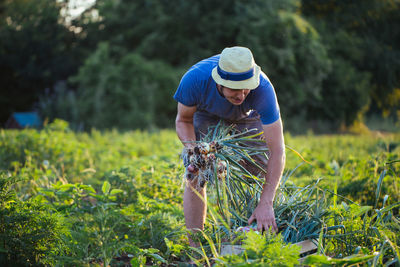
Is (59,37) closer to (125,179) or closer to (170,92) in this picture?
(170,92)

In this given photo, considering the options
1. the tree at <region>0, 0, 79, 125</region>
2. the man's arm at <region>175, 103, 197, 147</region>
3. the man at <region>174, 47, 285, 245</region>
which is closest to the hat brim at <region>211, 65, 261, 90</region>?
the man at <region>174, 47, 285, 245</region>

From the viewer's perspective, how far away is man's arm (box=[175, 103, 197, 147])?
9.76 feet

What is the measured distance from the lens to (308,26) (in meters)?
15.5

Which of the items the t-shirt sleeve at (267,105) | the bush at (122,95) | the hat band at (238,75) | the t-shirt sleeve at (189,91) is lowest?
the bush at (122,95)

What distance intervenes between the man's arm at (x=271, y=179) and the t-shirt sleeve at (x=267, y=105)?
0.04m

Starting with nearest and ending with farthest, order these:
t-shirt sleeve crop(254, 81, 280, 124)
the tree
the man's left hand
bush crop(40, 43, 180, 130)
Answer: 1. the man's left hand
2. t-shirt sleeve crop(254, 81, 280, 124)
3. bush crop(40, 43, 180, 130)
4. the tree

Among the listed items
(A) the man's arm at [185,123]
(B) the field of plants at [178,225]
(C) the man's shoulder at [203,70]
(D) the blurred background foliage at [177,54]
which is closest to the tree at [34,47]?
(D) the blurred background foliage at [177,54]

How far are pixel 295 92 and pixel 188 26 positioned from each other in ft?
18.1

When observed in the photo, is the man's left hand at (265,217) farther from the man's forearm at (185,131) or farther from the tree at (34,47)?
the tree at (34,47)

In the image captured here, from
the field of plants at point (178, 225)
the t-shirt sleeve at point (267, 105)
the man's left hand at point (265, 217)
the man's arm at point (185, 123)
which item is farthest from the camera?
the man's arm at point (185, 123)

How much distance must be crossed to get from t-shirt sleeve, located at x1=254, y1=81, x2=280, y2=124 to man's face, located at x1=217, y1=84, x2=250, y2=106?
10 centimetres

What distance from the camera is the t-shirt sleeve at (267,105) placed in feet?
8.39

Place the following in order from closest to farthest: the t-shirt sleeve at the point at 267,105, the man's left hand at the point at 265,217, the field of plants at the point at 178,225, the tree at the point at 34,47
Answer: the field of plants at the point at 178,225 < the man's left hand at the point at 265,217 < the t-shirt sleeve at the point at 267,105 < the tree at the point at 34,47

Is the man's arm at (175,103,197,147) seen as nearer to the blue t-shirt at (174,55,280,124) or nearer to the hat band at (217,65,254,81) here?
the blue t-shirt at (174,55,280,124)
